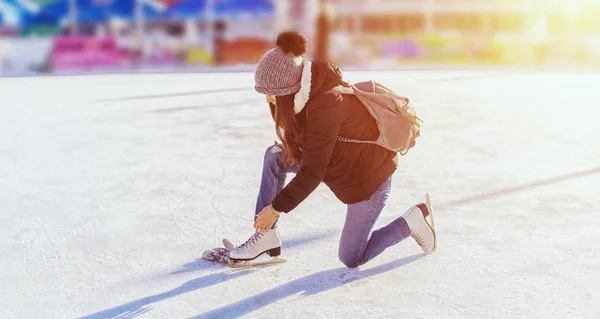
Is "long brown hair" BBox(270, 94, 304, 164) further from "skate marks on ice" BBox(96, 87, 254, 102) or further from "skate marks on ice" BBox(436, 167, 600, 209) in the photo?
"skate marks on ice" BBox(96, 87, 254, 102)

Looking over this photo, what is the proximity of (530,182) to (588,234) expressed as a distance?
1353 mm

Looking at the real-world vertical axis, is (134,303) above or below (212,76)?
above

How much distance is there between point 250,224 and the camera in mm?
4277

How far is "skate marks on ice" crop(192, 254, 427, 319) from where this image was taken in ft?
9.72

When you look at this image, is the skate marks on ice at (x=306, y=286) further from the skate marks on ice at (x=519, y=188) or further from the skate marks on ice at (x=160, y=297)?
the skate marks on ice at (x=519, y=188)

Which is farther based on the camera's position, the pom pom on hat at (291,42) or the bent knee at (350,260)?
the bent knee at (350,260)

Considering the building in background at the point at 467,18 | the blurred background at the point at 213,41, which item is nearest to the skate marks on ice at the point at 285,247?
the blurred background at the point at 213,41

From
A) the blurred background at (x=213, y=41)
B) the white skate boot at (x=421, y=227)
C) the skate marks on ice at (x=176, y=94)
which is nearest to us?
the white skate boot at (x=421, y=227)

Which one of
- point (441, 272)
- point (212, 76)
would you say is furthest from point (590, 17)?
point (441, 272)

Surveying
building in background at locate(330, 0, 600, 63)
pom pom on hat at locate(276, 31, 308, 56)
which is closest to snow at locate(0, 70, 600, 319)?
pom pom on hat at locate(276, 31, 308, 56)

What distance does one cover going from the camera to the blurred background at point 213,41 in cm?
2131

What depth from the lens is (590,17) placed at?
36844 millimetres

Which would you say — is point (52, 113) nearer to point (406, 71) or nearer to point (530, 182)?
point (530, 182)

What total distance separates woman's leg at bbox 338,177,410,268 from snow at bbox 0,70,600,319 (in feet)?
0.32
